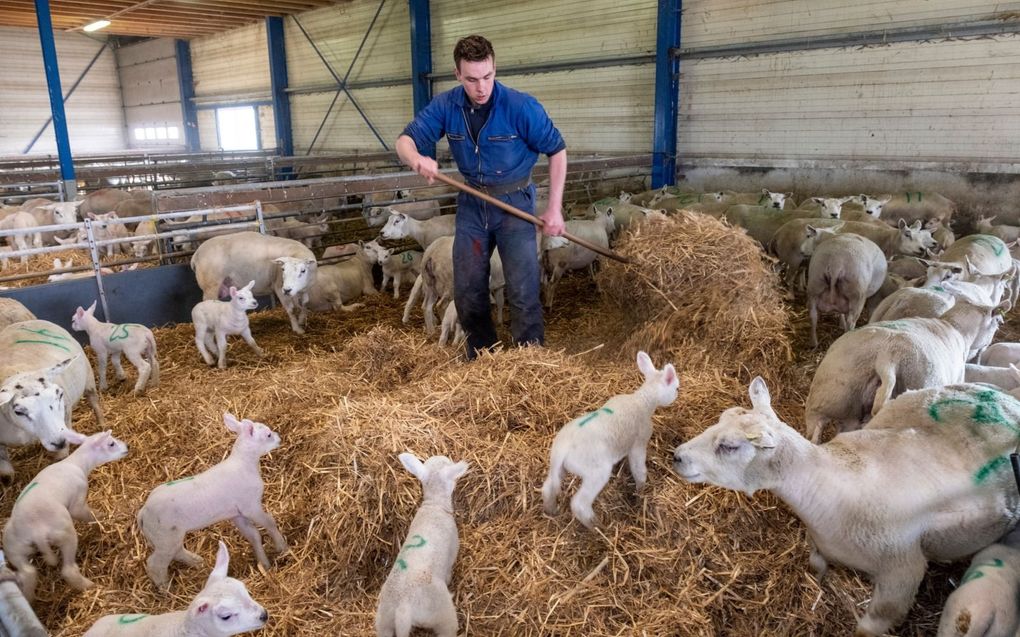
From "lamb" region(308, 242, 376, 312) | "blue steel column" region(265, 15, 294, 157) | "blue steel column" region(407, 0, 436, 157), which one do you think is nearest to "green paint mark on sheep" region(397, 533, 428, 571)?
"lamb" region(308, 242, 376, 312)

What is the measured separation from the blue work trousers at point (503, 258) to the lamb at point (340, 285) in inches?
122

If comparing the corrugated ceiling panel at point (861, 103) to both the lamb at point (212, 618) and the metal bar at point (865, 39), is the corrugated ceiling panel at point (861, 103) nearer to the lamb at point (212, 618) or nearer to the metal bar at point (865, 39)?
the metal bar at point (865, 39)

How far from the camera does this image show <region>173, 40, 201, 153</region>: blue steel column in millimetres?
26672

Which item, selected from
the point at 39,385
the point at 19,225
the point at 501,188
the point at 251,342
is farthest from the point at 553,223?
the point at 19,225

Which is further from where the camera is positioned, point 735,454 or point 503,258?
point 503,258

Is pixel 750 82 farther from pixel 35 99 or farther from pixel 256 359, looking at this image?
pixel 35 99

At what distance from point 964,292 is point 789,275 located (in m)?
3.46

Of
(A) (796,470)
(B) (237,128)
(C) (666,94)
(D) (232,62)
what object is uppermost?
(D) (232,62)

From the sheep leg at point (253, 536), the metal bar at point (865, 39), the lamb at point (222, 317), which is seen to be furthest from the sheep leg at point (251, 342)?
the metal bar at point (865, 39)

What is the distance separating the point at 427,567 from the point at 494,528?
2.22ft

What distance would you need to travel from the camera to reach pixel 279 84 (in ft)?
74.2

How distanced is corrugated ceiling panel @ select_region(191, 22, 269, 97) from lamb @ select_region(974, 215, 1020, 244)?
21403 millimetres

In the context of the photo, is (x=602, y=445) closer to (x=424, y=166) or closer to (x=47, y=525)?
(x=424, y=166)

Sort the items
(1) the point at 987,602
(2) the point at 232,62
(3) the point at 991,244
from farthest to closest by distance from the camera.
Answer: (2) the point at 232,62 → (3) the point at 991,244 → (1) the point at 987,602
